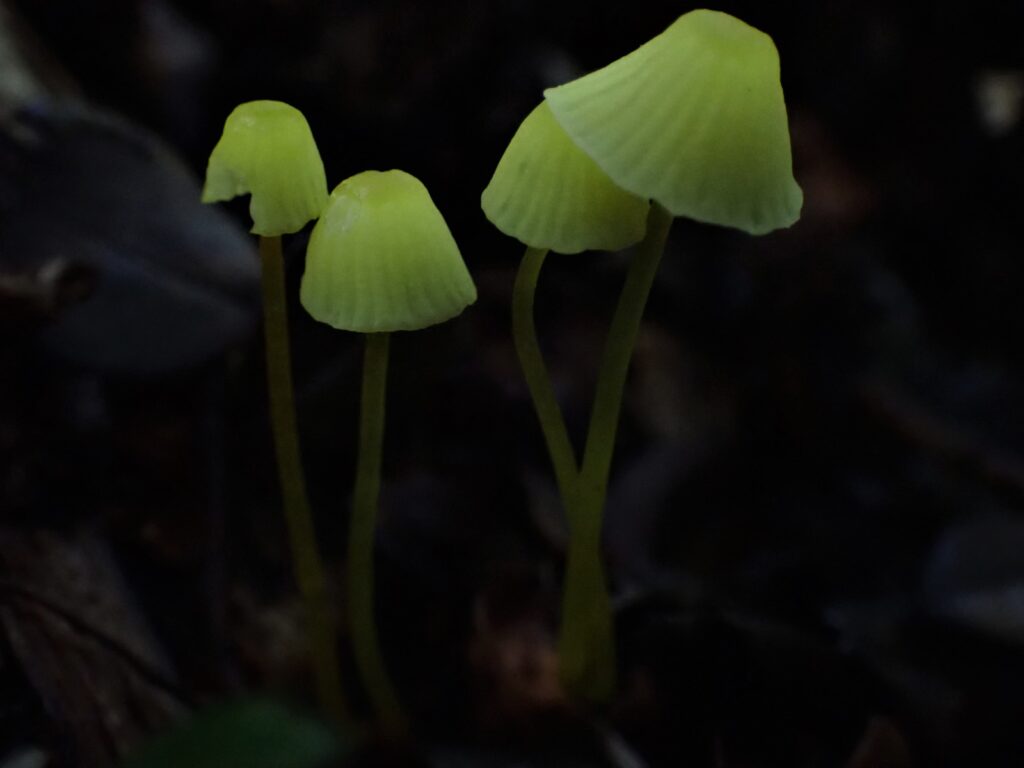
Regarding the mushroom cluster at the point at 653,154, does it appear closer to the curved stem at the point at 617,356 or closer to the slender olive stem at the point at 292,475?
the curved stem at the point at 617,356

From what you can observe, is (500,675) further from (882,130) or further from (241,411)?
(882,130)

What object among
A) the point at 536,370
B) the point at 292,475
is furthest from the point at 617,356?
the point at 292,475

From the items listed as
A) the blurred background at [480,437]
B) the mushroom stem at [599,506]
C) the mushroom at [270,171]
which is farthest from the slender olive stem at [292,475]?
the mushroom stem at [599,506]

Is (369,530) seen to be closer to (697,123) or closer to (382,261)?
(382,261)

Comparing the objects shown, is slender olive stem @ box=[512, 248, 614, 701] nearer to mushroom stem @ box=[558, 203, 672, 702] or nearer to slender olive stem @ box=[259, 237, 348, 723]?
mushroom stem @ box=[558, 203, 672, 702]

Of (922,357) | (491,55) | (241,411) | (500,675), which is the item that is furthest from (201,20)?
(922,357)

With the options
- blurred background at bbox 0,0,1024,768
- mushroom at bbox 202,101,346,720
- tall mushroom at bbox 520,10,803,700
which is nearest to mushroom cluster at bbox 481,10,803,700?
tall mushroom at bbox 520,10,803,700

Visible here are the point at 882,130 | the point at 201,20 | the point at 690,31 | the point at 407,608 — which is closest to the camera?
the point at 690,31

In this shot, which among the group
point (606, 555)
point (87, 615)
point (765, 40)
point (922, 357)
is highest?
point (765, 40)
